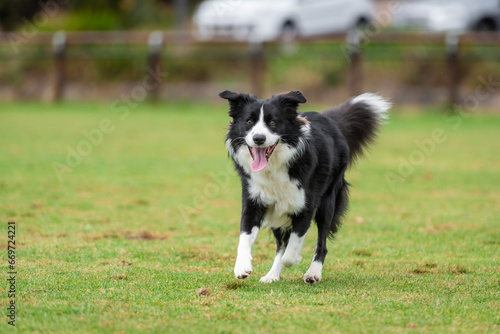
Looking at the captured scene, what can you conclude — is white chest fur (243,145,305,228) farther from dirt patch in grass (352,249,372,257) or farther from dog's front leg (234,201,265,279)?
dirt patch in grass (352,249,372,257)

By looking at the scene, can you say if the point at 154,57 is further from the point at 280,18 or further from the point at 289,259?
the point at 289,259

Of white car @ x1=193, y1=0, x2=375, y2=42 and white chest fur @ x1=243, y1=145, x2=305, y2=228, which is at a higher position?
white car @ x1=193, y1=0, x2=375, y2=42

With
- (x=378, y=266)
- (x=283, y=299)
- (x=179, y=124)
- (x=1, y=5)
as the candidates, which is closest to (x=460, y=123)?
(x=179, y=124)

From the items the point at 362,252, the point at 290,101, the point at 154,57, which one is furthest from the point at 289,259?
the point at 154,57

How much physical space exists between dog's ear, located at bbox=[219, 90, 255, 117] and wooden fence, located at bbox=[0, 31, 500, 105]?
16.9 metres

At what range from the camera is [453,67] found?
22.3 metres

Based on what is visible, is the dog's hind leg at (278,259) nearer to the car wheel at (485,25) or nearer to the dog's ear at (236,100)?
the dog's ear at (236,100)

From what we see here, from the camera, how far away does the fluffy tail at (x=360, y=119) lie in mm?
6914

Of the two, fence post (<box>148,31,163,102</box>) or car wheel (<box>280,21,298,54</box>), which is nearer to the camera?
car wheel (<box>280,21,298,54</box>)

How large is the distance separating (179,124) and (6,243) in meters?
12.5

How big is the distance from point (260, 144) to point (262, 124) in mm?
186

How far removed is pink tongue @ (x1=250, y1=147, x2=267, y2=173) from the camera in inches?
218

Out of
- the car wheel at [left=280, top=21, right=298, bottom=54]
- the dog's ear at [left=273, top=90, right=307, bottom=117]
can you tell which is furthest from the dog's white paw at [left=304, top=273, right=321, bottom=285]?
the car wheel at [left=280, top=21, right=298, bottom=54]

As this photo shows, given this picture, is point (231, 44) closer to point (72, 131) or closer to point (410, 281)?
point (72, 131)
